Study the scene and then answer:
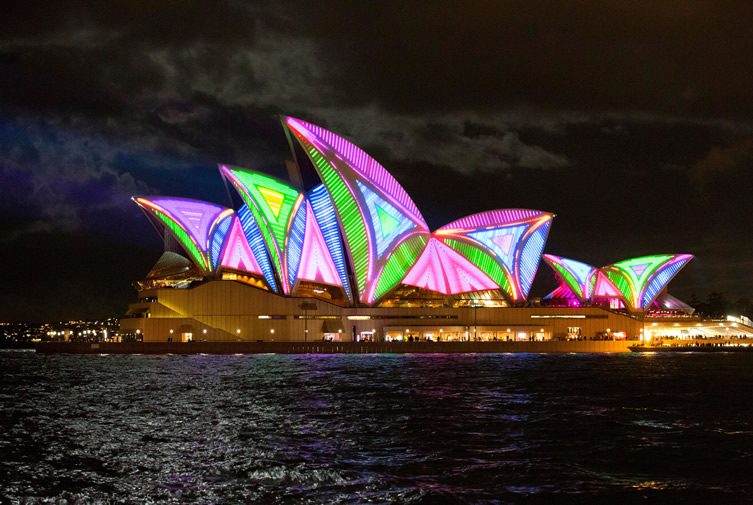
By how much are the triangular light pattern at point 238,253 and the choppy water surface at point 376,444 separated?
44.7 meters

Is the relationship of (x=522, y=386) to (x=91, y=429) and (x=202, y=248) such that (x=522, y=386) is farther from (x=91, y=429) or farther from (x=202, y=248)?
(x=202, y=248)

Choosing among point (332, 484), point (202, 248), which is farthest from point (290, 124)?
point (332, 484)

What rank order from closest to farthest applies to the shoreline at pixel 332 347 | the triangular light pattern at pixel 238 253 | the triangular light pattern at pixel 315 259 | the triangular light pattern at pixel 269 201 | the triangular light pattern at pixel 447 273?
the triangular light pattern at pixel 269 201 → the shoreline at pixel 332 347 → the triangular light pattern at pixel 315 259 → the triangular light pattern at pixel 238 253 → the triangular light pattern at pixel 447 273

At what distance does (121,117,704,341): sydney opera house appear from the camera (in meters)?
73.3

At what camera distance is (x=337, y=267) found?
82.1 metres

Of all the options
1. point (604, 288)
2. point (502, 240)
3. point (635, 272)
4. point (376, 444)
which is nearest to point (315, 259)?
point (502, 240)

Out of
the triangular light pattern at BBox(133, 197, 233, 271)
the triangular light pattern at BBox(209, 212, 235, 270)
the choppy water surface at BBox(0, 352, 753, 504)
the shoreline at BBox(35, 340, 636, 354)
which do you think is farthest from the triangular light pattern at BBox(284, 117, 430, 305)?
the choppy water surface at BBox(0, 352, 753, 504)

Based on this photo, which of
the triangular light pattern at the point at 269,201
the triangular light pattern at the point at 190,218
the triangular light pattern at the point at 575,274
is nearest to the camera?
the triangular light pattern at the point at 269,201

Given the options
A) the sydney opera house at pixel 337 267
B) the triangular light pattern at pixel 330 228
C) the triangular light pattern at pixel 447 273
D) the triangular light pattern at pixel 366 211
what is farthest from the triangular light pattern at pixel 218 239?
the triangular light pattern at pixel 447 273

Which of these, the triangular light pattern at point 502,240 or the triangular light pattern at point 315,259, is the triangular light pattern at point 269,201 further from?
the triangular light pattern at point 502,240

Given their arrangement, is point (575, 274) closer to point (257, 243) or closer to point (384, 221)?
point (384, 221)

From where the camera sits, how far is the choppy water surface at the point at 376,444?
13.9 meters

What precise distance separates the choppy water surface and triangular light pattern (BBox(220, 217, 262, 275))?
44.7 meters

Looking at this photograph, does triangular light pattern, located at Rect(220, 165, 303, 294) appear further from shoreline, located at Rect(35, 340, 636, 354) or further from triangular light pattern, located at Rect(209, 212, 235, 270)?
shoreline, located at Rect(35, 340, 636, 354)
